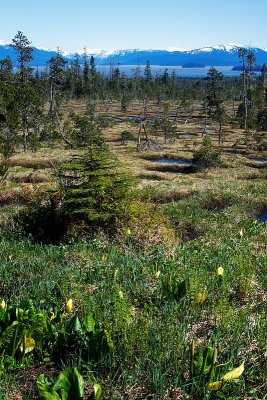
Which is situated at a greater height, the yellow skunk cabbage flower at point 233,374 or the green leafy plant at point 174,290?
the yellow skunk cabbage flower at point 233,374

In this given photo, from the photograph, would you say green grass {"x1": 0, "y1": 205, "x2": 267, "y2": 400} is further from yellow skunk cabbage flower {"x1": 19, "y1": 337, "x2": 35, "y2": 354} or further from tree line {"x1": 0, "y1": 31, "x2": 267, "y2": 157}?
tree line {"x1": 0, "y1": 31, "x2": 267, "y2": 157}

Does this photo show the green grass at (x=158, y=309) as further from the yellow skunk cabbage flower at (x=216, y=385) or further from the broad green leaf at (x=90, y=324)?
the broad green leaf at (x=90, y=324)

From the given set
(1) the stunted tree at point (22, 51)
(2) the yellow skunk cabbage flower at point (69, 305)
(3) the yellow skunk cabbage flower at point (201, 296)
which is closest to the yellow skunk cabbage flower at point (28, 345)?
(2) the yellow skunk cabbage flower at point (69, 305)

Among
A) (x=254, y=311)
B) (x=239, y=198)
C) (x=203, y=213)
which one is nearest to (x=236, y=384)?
(x=254, y=311)

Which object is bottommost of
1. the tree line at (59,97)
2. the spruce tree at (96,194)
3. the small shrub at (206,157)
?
the small shrub at (206,157)

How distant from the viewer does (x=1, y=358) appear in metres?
3.75

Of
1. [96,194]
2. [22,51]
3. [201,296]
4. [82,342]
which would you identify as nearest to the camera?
[82,342]

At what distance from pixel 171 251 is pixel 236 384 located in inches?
175

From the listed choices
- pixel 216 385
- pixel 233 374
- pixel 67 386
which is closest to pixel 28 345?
pixel 67 386

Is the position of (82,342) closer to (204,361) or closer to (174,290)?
(204,361)

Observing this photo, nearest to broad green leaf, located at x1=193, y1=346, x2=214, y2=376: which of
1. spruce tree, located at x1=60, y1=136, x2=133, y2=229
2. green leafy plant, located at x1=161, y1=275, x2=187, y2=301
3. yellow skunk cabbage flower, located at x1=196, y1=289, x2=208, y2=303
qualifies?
yellow skunk cabbage flower, located at x1=196, y1=289, x2=208, y2=303

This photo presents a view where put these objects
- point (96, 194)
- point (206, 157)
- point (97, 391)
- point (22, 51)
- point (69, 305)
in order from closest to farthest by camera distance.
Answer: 1. point (97, 391)
2. point (69, 305)
3. point (96, 194)
4. point (206, 157)
5. point (22, 51)

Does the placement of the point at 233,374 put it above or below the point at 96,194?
above

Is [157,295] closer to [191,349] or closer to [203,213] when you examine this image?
[191,349]
